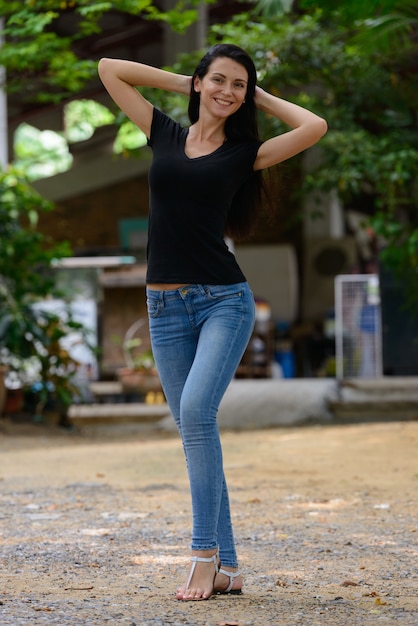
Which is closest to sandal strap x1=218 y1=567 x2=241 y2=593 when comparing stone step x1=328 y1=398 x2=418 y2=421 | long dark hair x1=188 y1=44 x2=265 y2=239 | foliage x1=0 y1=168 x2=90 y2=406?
long dark hair x1=188 y1=44 x2=265 y2=239

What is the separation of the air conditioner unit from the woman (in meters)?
16.6

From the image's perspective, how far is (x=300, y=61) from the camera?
36.5ft

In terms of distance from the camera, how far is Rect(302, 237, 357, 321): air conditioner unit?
2003 centimetres

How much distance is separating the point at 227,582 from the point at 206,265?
1056 mm

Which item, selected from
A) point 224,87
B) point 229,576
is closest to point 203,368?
point 229,576

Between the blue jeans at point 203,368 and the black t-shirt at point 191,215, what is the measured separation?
58 mm

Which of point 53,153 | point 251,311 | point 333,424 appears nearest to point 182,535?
point 251,311

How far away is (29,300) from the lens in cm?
1192

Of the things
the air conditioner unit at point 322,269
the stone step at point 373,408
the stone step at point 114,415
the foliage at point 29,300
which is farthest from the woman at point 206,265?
the air conditioner unit at point 322,269

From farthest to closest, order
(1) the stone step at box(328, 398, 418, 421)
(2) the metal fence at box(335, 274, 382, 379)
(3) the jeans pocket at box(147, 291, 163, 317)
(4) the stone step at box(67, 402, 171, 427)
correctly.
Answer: (2) the metal fence at box(335, 274, 382, 379)
(4) the stone step at box(67, 402, 171, 427)
(1) the stone step at box(328, 398, 418, 421)
(3) the jeans pocket at box(147, 291, 163, 317)

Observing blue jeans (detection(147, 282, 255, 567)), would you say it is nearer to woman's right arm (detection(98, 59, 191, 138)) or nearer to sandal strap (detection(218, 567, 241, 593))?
sandal strap (detection(218, 567, 241, 593))

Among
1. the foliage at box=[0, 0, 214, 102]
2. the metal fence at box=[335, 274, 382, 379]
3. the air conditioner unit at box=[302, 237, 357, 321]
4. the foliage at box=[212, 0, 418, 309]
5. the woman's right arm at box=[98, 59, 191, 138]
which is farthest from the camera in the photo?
the air conditioner unit at box=[302, 237, 357, 321]

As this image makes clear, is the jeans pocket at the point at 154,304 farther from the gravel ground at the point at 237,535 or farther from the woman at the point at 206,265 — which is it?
the gravel ground at the point at 237,535

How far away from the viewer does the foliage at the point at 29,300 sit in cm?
1151
